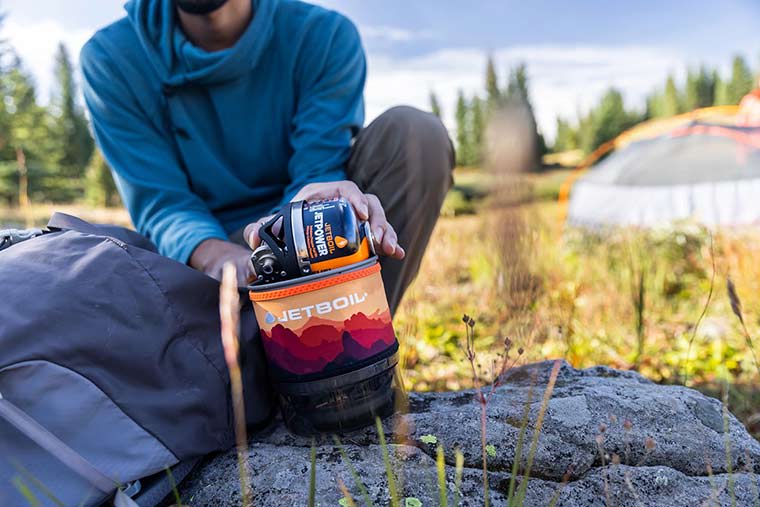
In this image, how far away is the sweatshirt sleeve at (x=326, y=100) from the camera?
2.15m

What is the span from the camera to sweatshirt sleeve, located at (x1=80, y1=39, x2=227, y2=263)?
2137 mm

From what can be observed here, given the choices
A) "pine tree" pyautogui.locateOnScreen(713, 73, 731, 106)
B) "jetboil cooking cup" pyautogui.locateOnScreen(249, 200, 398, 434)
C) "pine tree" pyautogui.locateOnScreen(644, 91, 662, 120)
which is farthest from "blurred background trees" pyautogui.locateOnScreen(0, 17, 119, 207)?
"pine tree" pyautogui.locateOnScreen(713, 73, 731, 106)

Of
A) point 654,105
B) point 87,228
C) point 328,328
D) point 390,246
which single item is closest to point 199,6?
point 87,228

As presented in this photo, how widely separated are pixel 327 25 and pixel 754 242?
406 centimetres

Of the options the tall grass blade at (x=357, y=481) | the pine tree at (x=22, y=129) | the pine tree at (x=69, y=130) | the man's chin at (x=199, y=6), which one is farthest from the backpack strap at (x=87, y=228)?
the pine tree at (x=69, y=130)

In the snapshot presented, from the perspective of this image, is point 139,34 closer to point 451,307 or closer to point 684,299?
point 451,307

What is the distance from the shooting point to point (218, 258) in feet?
5.97

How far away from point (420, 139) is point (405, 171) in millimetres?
123

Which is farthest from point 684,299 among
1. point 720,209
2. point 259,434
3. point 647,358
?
point 259,434

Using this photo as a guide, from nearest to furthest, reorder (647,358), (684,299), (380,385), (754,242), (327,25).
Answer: (380,385)
(327,25)
(647,358)
(684,299)
(754,242)

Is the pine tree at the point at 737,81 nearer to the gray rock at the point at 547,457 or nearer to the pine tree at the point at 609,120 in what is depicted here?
the pine tree at the point at 609,120

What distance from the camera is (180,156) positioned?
91.1 inches

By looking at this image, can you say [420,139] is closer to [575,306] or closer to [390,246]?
[390,246]

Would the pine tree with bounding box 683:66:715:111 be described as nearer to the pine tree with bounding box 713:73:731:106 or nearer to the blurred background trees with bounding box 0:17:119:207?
the pine tree with bounding box 713:73:731:106
